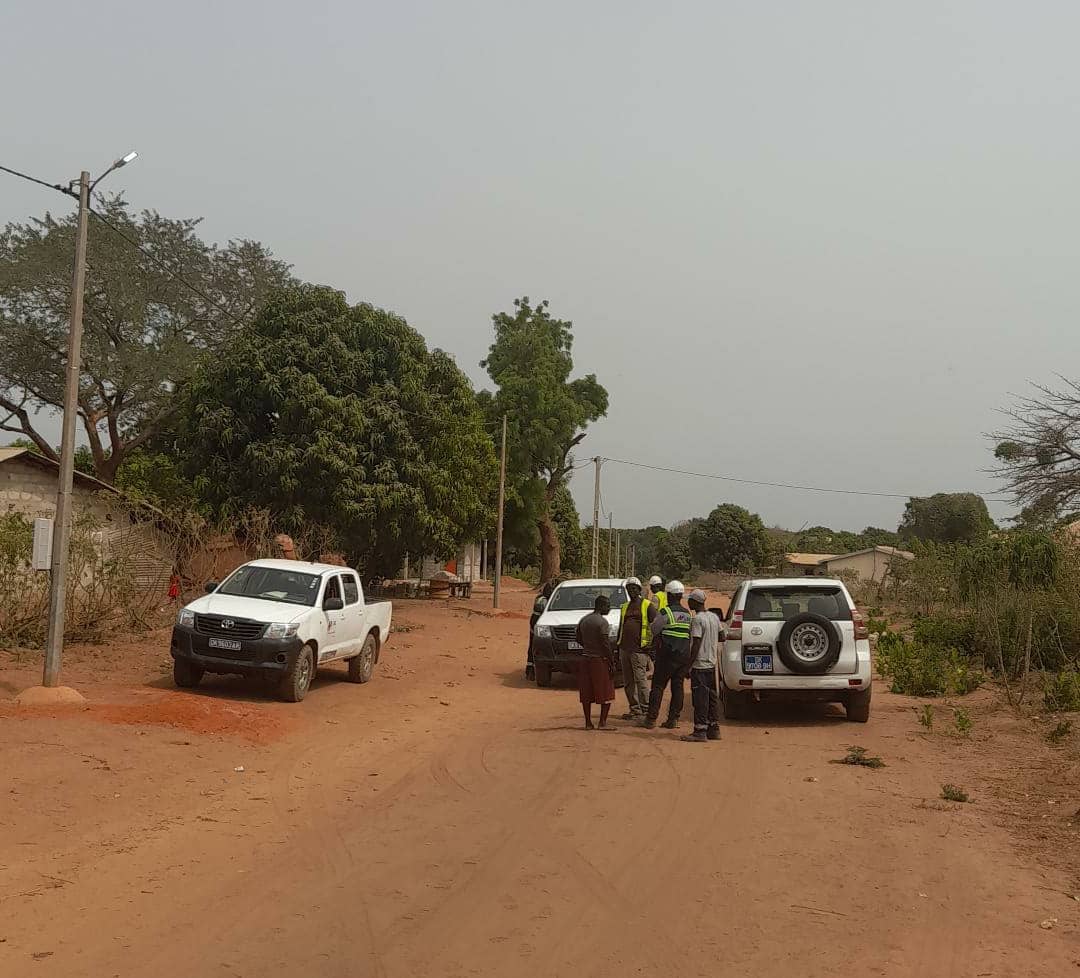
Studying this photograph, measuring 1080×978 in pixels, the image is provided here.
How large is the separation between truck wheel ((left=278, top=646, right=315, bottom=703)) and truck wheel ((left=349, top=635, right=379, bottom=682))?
2.50 meters

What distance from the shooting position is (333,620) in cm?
1677

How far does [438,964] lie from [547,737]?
755 centimetres

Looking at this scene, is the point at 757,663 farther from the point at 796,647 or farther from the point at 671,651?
the point at 671,651

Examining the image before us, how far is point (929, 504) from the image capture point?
276ft

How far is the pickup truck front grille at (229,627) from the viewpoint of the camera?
15.1 m

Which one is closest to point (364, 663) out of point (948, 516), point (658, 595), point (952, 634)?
point (658, 595)

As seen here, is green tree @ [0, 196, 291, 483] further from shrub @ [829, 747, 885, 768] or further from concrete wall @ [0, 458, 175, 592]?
shrub @ [829, 747, 885, 768]

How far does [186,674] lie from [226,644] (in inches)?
40.8

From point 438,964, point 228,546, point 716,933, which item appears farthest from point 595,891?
point 228,546

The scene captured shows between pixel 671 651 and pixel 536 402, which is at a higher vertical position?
pixel 536 402

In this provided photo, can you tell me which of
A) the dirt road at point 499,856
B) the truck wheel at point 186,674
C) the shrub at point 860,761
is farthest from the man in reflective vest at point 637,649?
the truck wheel at point 186,674

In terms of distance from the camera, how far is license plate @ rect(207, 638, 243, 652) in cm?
1500

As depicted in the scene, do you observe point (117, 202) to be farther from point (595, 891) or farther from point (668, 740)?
point (595, 891)

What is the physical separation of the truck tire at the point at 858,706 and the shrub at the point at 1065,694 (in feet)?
10.6
